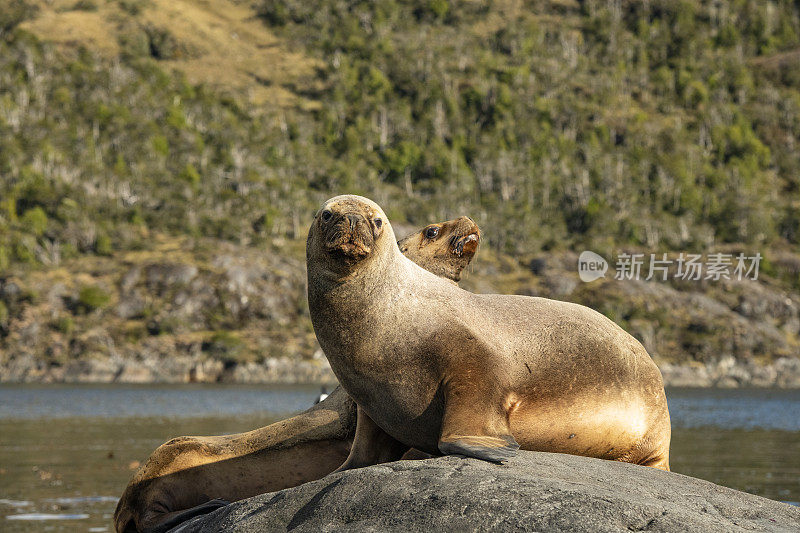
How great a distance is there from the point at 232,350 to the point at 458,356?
338 feet

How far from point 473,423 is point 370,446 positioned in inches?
40.6

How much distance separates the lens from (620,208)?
508 feet

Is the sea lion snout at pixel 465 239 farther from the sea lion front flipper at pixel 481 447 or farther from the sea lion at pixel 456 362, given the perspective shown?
the sea lion front flipper at pixel 481 447

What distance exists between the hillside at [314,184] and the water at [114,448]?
116 ft

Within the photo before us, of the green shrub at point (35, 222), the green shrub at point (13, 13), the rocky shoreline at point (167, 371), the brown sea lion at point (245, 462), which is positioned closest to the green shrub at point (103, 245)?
the green shrub at point (35, 222)

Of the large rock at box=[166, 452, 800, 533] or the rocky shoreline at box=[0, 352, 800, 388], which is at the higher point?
the large rock at box=[166, 452, 800, 533]

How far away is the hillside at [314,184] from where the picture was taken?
109562 millimetres

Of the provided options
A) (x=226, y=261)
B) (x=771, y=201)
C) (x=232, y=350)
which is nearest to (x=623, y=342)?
(x=232, y=350)

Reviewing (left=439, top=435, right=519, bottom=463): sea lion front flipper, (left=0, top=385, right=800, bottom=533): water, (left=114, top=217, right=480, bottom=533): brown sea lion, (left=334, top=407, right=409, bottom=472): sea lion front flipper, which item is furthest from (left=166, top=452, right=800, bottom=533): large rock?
(left=0, top=385, right=800, bottom=533): water

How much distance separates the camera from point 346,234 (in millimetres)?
5109

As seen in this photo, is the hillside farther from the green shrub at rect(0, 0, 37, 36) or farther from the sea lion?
the sea lion

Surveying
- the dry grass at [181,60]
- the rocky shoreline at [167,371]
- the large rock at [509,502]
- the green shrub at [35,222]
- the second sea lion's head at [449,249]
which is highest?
the dry grass at [181,60]

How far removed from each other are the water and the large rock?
25.1 feet

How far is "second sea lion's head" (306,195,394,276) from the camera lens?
5.13 m
